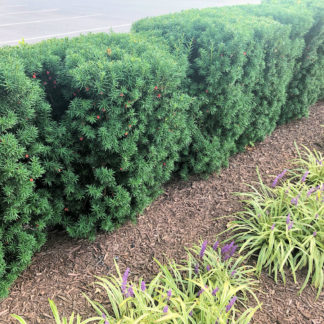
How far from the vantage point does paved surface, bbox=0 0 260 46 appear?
1162cm

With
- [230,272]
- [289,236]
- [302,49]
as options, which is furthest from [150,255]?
[302,49]

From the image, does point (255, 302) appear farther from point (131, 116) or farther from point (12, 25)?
point (12, 25)

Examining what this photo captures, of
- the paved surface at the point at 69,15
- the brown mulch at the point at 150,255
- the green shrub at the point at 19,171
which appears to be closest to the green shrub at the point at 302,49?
the brown mulch at the point at 150,255

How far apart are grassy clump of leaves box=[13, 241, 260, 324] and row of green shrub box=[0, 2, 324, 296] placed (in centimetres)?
68

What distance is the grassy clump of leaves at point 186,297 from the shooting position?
1.96 m

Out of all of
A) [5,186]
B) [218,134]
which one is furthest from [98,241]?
[218,134]

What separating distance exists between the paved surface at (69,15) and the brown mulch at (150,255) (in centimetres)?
975

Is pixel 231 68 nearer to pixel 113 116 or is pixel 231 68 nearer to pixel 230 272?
pixel 113 116

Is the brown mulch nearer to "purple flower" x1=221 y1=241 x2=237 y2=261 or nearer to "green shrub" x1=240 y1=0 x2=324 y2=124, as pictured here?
"purple flower" x1=221 y1=241 x2=237 y2=261

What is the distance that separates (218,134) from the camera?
362cm

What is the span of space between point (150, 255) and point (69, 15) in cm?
1521

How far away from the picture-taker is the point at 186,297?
2213mm

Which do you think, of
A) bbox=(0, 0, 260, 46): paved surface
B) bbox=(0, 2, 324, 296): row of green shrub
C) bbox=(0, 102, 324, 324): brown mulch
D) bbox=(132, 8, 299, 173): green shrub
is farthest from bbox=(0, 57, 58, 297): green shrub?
bbox=(0, 0, 260, 46): paved surface

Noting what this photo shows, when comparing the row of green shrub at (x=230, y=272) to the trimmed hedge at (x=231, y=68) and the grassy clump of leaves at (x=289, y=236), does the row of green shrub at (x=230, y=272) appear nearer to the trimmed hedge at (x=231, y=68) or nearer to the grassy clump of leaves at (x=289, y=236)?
the grassy clump of leaves at (x=289, y=236)
